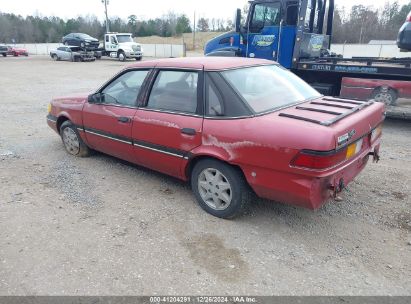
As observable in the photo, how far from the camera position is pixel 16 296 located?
8.36 ft

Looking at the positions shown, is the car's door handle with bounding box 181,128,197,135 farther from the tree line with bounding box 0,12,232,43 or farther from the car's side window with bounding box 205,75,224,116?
the tree line with bounding box 0,12,232,43

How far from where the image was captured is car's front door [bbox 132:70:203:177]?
11.6 ft

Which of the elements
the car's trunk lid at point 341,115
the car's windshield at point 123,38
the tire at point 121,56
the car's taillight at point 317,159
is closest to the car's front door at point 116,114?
the car's trunk lid at point 341,115

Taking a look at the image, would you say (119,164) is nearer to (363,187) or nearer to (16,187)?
(16,187)

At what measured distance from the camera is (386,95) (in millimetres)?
7445

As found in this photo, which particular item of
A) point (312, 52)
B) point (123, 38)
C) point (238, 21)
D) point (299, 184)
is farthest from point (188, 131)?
point (123, 38)

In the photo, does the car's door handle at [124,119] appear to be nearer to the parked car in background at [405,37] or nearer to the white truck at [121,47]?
the parked car in background at [405,37]

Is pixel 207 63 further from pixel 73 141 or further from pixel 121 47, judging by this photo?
pixel 121 47

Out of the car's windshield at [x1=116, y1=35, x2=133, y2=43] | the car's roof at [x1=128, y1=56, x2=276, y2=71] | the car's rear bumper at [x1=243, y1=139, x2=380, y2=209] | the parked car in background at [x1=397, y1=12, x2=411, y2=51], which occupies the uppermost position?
the car's windshield at [x1=116, y1=35, x2=133, y2=43]

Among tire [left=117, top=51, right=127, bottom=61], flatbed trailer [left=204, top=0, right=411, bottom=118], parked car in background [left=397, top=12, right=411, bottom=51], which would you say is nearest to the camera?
parked car in background [left=397, top=12, right=411, bottom=51]

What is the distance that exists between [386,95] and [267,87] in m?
5.01

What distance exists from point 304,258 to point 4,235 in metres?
2.83

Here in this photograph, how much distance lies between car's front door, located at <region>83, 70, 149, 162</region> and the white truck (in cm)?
2867

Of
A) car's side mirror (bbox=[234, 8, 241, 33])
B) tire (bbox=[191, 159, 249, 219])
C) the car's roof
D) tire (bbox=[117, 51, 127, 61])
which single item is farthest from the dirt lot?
tire (bbox=[117, 51, 127, 61])
